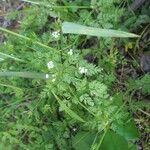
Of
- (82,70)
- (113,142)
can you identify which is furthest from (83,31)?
(113,142)

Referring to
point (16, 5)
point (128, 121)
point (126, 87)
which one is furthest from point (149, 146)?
point (16, 5)

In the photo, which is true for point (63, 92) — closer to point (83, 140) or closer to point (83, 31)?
point (83, 140)

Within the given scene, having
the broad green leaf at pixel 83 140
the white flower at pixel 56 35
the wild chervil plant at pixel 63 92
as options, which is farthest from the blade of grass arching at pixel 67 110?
the white flower at pixel 56 35

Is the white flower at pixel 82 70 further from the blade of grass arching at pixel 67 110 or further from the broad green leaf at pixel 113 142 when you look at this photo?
the broad green leaf at pixel 113 142

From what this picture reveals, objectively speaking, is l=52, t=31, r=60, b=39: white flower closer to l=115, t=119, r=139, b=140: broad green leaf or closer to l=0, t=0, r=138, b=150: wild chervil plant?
l=0, t=0, r=138, b=150: wild chervil plant

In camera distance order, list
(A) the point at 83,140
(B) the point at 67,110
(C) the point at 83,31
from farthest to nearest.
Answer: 1. (A) the point at 83,140
2. (B) the point at 67,110
3. (C) the point at 83,31

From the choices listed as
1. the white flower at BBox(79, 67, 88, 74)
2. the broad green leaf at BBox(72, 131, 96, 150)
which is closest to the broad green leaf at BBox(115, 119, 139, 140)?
the broad green leaf at BBox(72, 131, 96, 150)

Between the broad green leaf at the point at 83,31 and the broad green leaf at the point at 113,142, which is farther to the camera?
the broad green leaf at the point at 113,142
